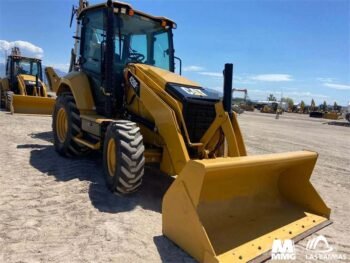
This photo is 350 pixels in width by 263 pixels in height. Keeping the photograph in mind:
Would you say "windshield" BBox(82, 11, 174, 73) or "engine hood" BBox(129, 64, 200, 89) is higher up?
"windshield" BBox(82, 11, 174, 73)

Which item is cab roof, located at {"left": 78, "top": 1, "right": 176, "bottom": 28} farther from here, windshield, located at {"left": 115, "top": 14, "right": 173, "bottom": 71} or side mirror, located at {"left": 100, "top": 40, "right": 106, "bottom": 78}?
side mirror, located at {"left": 100, "top": 40, "right": 106, "bottom": 78}

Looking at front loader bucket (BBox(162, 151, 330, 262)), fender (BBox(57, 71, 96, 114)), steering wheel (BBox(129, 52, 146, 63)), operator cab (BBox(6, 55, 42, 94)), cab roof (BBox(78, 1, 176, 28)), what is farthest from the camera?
operator cab (BBox(6, 55, 42, 94))

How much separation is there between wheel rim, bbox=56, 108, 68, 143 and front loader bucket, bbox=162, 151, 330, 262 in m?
4.08

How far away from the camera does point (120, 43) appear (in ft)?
19.3

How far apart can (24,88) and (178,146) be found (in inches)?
497

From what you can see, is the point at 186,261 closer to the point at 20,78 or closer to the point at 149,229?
the point at 149,229

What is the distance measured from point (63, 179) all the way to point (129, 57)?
90.1 inches

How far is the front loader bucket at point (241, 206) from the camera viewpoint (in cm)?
337

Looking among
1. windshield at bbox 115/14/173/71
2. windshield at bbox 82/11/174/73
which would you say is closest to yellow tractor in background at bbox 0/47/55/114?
windshield at bbox 82/11/174/73

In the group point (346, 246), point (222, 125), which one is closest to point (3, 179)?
point (222, 125)

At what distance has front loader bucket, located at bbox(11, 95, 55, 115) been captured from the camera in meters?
13.8

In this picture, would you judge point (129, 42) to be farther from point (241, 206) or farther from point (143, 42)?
point (241, 206)

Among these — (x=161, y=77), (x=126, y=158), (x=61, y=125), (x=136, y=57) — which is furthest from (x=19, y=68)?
(x=126, y=158)

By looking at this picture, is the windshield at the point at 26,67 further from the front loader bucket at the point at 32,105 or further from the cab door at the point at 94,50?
the cab door at the point at 94,50
